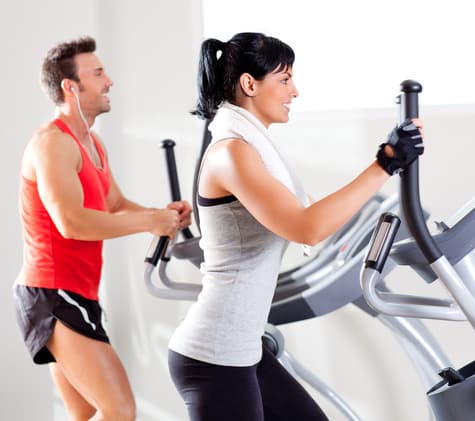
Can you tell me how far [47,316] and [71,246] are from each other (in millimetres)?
242

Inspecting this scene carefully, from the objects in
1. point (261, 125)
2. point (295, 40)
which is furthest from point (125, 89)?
point (261, 125)

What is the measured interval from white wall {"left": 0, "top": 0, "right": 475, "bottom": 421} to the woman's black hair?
1.53 meters

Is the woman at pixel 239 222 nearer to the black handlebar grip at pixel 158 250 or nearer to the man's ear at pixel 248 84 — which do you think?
the man's ear at pixel 248 84

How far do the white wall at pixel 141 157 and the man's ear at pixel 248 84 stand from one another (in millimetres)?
1557

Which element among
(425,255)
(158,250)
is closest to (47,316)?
(158,250)

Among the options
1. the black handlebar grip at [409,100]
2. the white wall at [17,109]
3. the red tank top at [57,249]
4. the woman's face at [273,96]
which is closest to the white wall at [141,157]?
the white wall at [17,109]

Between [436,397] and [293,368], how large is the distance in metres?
0.98

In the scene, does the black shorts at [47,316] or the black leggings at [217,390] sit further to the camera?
the black shorts at [47,316]

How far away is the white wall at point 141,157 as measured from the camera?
348 centimetres

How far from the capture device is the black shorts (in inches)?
103

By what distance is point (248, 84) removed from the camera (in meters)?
1.90

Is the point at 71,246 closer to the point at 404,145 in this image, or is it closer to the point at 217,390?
the point at 217,390

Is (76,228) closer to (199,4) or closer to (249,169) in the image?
(249,169)

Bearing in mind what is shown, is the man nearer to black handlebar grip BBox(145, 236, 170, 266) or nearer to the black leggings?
black handlebar grip BBox(145, 236, 170, 266)
